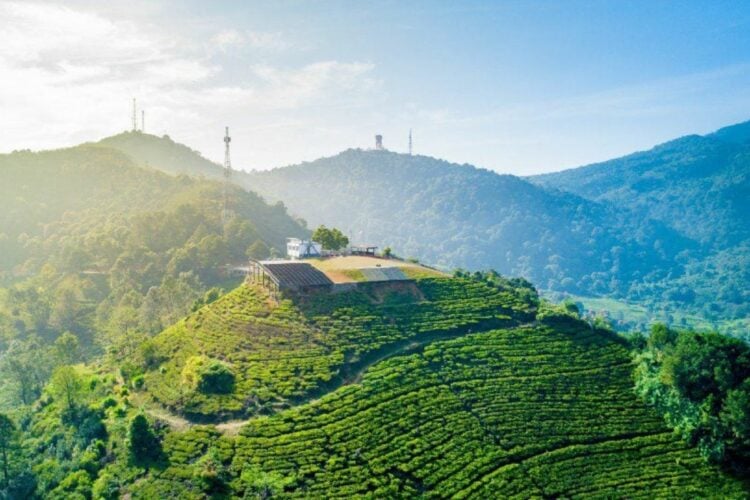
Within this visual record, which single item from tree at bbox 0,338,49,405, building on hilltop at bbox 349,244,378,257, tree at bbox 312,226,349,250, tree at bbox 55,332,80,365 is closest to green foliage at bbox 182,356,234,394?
tree at bbox 55,332,80,365

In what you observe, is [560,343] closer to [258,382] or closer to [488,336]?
[488,336]

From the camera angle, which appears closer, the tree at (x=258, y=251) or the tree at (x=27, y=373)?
the tree at (x=27, y=373)

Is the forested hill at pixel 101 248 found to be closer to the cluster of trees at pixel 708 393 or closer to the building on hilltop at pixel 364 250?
the building on hilltop at pixel 364 250

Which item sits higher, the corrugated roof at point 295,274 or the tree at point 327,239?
the tree at point 327,239

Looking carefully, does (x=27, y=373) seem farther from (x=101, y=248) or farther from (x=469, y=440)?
(x=101, y=248)

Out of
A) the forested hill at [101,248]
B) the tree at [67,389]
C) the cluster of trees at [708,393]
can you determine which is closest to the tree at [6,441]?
the tree at [67,389]

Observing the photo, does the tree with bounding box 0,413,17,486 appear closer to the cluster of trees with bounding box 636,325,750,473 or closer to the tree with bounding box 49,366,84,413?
the tree with bounding box 49,366,84,413
